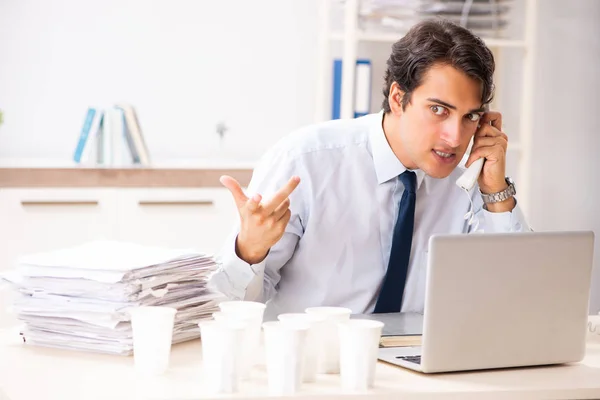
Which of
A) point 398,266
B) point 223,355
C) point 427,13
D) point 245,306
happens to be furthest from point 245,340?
point 427,13

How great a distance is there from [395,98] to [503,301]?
85cm

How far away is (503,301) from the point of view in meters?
1.60

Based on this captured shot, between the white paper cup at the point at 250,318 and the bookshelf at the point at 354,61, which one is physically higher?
the bookshelf at the point at 354,61

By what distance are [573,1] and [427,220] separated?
8.31 feet

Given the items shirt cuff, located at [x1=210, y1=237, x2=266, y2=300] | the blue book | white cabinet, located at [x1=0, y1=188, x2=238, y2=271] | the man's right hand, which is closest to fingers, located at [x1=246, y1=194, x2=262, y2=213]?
the man's right hand

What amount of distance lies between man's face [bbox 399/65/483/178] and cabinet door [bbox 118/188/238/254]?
5.20 feet

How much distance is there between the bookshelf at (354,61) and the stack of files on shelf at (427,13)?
4 centimetres

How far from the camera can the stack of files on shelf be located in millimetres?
3832

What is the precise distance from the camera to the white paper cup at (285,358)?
4.73 feet

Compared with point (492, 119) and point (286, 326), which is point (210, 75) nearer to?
point (492, 119)

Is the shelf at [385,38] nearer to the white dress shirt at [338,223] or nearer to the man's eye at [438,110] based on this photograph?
the white dress shirt at [338,223]

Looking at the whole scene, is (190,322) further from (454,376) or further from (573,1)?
(573,1)

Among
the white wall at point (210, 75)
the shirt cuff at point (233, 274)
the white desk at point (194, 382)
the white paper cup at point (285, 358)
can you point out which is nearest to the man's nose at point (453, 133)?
the shirt cuff at point (233, 274)

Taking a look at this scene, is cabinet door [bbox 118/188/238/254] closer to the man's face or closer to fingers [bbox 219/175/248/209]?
the man's face
